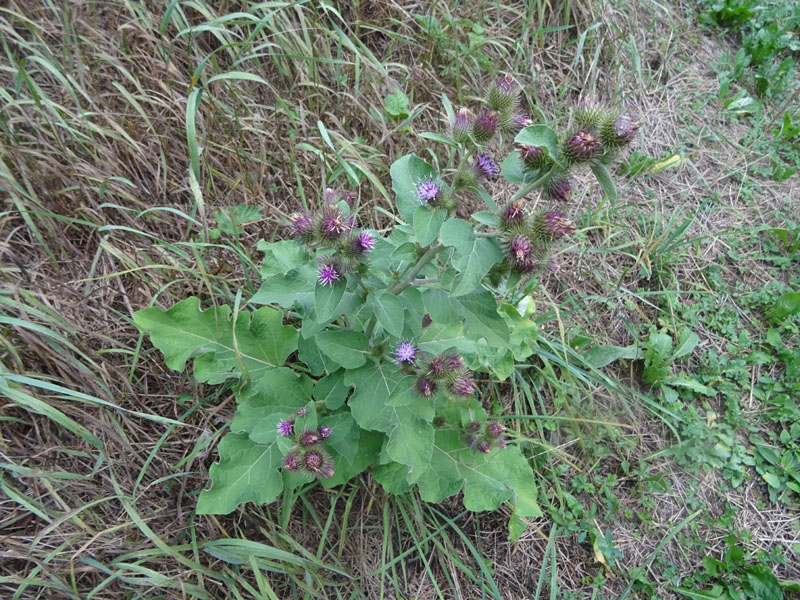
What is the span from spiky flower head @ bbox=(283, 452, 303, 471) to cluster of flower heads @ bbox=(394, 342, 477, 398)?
1.82 ft

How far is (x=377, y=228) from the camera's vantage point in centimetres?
350

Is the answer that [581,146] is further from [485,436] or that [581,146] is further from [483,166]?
[485,436]

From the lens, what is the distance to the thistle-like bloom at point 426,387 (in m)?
2.20

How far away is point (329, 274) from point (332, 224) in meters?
0.18

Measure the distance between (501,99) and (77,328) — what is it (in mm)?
2202

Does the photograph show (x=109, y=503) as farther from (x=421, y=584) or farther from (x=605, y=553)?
(x=605, y=553)

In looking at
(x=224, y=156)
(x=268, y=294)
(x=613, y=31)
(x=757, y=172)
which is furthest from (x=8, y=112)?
(x=757, y=172)

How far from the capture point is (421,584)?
2.81 m

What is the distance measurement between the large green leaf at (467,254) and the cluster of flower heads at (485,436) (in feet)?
3.40

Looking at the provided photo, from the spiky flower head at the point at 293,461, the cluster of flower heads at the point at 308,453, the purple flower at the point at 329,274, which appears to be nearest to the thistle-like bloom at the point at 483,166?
the purple flower at the point at 329,274

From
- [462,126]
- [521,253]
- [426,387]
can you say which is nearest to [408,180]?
[462,126]

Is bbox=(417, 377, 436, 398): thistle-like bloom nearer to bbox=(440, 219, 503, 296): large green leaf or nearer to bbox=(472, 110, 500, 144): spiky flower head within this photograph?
bbox=(440, 219, 503, 296): large green leaf

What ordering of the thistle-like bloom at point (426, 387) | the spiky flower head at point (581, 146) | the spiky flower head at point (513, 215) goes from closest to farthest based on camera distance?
the spiky flower head at point (581, 146)
the spiky flower head at point (513, 215)
the thistle-like bloom at point (426, 387)

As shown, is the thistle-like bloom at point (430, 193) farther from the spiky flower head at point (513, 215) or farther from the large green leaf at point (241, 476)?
the large green leaf at point (241, 476)
